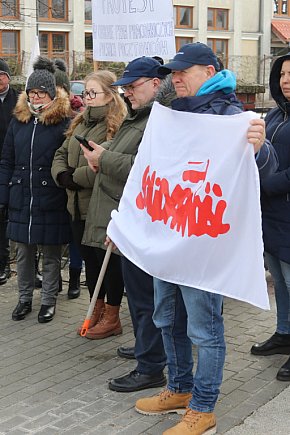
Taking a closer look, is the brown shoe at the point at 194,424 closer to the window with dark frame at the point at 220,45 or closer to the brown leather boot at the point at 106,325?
the brown leather boot at the point at 106,325

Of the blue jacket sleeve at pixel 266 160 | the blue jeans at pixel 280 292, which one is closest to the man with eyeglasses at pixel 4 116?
the blue jeans at pixel 280 292

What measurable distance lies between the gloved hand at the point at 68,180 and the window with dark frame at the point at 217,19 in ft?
114

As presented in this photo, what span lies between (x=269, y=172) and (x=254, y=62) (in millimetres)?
36195

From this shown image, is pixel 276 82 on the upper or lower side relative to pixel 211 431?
upper

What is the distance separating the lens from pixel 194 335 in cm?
366

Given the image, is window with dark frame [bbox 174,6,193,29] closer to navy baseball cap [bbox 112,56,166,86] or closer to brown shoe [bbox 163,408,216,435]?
navy baseball cap [bbox 112,56,166,86]

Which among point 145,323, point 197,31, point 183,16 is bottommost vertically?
point 145,323

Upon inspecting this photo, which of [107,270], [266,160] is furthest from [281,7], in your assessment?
[266,160]

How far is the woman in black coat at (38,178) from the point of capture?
559 cm

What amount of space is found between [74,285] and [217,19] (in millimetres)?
34647

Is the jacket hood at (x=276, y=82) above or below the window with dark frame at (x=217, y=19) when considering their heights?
below

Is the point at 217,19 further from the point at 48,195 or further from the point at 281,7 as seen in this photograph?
the point at 48,195

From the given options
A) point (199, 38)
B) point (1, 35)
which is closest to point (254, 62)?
point (199, 38)

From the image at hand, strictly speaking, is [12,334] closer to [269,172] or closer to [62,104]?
[62,104]
